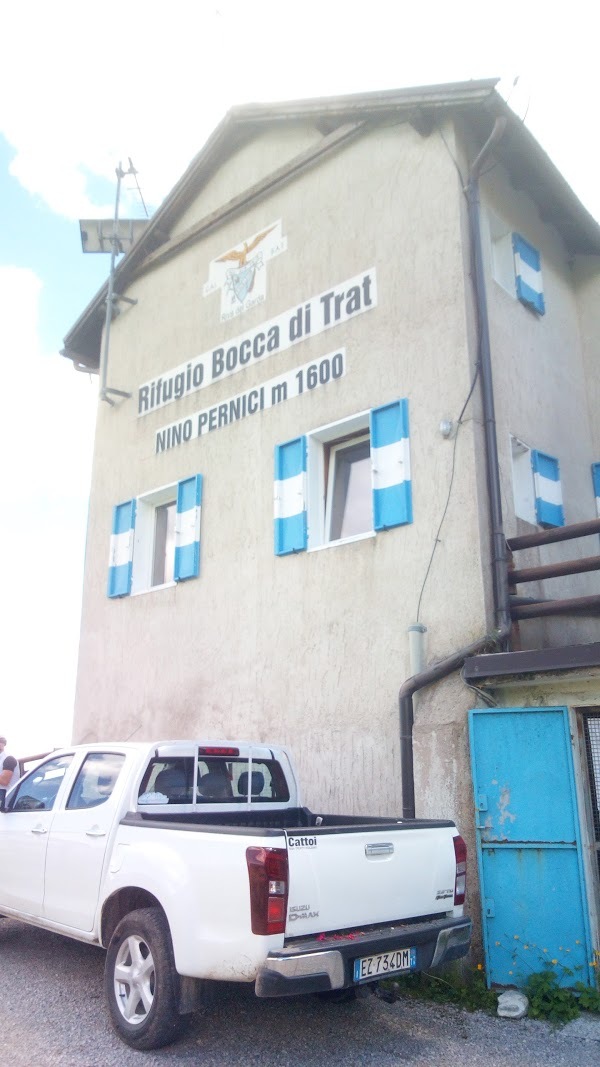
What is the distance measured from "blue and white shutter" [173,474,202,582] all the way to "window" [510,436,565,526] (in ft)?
12.5

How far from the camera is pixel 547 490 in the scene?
8.53m

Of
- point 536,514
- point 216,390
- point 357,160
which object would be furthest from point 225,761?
point 357,160

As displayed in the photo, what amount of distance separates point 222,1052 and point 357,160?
8.57m

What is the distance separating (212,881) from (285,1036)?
4.33 feet

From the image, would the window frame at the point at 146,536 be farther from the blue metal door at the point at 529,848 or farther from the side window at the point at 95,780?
the blue metal door at the point at 529,848

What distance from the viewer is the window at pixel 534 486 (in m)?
8.24

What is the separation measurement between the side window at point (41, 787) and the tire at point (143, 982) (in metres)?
1.55

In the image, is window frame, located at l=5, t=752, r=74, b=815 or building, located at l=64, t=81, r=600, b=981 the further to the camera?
building, located at l=64, t=81, r=600, b=981

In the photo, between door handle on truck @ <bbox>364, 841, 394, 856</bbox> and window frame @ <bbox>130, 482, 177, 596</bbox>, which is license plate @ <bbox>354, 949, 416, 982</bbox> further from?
window frame @ <bbox>130, 482, 177, 596</bbox>

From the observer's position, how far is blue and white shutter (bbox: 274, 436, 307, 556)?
8797mm

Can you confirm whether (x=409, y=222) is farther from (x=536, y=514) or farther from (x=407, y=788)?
(x=407, y=788)

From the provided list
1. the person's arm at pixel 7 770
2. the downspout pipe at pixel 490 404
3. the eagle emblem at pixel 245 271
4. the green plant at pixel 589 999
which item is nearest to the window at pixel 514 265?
the downspout pipe at pixel 490 404

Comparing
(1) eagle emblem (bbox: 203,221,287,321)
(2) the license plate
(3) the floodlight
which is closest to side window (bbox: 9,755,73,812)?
(2) the license plate

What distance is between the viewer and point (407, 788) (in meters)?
6.94
